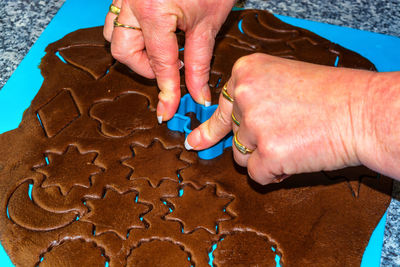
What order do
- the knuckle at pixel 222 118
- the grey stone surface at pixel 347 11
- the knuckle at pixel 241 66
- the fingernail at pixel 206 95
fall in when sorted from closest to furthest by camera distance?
the knuckle at pixel 241 66 → the knuckle at pixel 222 118 → the fingernail at pixel 206 95 → the grey stone surface at pixel 347 11

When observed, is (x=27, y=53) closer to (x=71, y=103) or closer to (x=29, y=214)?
(x=71, y=103)

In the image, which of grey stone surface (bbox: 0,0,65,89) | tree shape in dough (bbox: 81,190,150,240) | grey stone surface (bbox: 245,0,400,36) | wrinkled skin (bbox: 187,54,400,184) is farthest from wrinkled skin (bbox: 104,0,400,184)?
grey stone surface (bbox: 245,0,400,36)

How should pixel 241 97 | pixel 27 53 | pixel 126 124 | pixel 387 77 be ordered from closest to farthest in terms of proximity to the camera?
Result: pixel 387 77
pixel 241 97
pixel 126 124
pixel 27 53

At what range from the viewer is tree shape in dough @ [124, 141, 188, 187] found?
4.74 feet

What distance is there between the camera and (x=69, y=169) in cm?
146

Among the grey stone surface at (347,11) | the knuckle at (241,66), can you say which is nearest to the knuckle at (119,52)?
the knuckle at (241,66)

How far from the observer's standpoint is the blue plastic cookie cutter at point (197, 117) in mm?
1485

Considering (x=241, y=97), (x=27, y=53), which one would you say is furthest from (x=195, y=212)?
(x=27, y=53)

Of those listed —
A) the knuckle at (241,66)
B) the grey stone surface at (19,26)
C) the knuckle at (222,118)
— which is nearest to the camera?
the knuckle at (241,66)

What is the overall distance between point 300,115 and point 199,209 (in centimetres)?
48

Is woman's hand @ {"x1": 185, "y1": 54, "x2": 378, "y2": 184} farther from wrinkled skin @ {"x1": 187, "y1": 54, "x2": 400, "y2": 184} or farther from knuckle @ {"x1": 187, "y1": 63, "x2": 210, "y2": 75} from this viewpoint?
knuckle @ {"x1": 187, "y1": 63, "x2": 210, "y2": 75}

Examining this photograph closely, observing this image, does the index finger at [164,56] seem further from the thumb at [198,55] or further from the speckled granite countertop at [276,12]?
the speckled granite countertop at [276,12]

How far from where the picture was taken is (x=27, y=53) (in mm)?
1929

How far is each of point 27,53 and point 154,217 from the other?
41.2 inches
